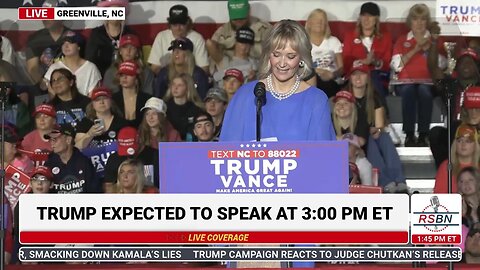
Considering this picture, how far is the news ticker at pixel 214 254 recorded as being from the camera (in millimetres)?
7008

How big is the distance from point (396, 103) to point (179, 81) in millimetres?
1861

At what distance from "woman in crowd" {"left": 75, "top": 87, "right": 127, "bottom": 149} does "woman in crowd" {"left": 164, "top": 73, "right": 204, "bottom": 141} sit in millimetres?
432

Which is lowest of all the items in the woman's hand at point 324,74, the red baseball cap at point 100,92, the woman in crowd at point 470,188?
the woman in crowd at point 470,188

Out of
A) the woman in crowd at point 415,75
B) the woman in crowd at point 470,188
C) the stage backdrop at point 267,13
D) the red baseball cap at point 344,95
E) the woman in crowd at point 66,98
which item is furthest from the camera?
the stage backdrop at point 267,13

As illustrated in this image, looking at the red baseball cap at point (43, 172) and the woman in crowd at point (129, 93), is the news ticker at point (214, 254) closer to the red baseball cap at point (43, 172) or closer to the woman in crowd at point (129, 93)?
the red baseball cap at point (43, 172)

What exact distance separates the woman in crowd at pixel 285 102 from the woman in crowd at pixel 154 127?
4.18 metres

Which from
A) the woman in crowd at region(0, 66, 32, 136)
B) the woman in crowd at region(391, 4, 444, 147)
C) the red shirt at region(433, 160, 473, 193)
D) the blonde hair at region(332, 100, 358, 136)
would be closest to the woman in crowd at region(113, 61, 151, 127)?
the woman in crowd at region(0, 66, 32, 136)

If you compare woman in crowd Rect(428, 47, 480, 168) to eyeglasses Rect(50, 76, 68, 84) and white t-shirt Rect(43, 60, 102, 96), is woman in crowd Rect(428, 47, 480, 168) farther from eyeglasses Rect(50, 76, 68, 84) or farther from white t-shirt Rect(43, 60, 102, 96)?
eyeglasses Rect(50, 76, 68, 84)

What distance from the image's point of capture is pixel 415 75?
485 inches

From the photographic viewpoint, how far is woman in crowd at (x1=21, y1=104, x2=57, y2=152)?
458 inches

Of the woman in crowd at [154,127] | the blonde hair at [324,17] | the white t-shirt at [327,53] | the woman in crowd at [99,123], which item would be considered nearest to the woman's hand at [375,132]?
the white t-shirt at [327,53]

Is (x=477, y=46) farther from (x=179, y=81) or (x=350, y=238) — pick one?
(x=350, y=238)

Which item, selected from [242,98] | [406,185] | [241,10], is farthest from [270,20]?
[242,98]

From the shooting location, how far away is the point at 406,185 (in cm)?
1145
